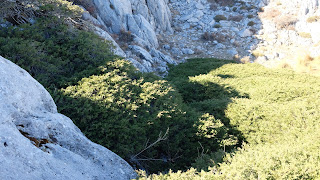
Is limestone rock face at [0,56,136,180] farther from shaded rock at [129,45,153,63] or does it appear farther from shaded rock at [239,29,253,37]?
shaded rock at [239,29,253,37]

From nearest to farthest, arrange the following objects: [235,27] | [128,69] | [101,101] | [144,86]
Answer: [101,101] → [144,86] → [128,69] → [235,27]

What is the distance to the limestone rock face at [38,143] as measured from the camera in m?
2.70

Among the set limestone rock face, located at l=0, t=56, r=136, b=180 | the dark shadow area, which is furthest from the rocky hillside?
limestone rock face, located at l=0, t=56, r=136, b=180

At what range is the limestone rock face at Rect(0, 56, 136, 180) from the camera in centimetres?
270

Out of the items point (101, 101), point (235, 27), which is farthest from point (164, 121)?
point (235, 27)

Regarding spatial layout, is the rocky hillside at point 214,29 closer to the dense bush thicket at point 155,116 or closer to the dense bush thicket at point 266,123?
the dense bush thicket at point 266,123

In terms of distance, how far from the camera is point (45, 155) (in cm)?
299

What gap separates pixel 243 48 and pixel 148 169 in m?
18.4

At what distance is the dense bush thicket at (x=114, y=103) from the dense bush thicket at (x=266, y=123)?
0.89 meters

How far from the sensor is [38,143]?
3189 millimetres

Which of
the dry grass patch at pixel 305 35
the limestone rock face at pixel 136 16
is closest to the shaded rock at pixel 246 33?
the dry grass patch at pixel 305 35

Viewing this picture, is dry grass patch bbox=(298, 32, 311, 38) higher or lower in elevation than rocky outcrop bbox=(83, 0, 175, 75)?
lower

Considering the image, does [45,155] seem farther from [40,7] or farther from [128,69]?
[40,7]

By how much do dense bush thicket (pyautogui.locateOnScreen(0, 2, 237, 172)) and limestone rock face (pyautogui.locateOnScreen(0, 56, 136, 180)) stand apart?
4.42 ft
